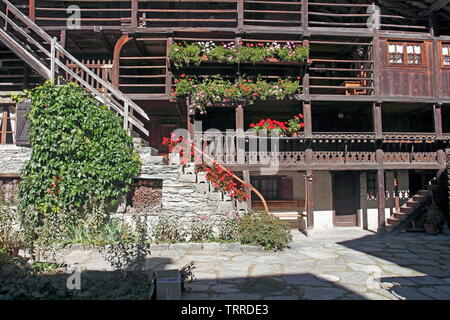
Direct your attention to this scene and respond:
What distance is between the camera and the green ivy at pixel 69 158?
8344 mm

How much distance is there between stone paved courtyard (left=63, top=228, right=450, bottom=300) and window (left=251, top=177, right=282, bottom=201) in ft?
16.3

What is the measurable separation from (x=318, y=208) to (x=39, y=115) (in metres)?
10.9

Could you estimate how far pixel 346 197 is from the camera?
45.3ft

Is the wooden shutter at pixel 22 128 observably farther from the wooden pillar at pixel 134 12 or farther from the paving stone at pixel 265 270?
the paving stone at pixel 265 270

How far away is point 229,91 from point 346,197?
23.3ft

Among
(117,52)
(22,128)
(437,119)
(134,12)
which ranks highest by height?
(134,12)

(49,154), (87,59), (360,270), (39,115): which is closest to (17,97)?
(39,115)

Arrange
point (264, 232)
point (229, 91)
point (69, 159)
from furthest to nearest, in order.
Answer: point (229, 91) < point (69, 159) < point (264, 232)

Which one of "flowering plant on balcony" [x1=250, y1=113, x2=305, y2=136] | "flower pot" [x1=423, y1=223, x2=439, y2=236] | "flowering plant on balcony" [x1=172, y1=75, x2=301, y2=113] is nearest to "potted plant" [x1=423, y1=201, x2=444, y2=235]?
"flower pot" [x1=423, y1=223, x2=439, y2=236]

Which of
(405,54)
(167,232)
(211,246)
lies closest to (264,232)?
(211,246)

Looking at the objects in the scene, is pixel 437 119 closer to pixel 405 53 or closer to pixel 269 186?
pixel 405 53

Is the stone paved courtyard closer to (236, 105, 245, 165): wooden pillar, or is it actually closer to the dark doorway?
(236, 105, 245, 165): wooden pillar
